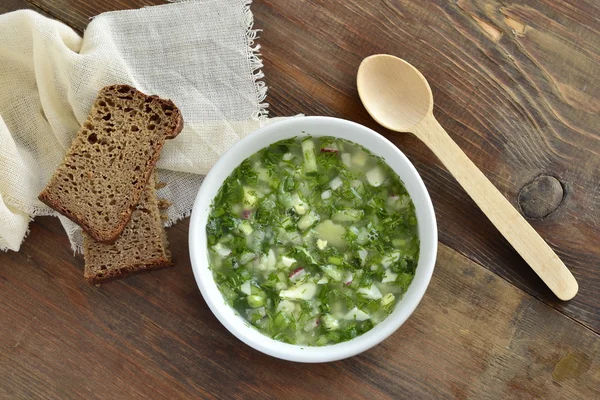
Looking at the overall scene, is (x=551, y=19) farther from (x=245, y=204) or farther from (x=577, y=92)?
(x=245, y=204)

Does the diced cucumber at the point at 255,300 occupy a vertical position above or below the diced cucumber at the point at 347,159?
below

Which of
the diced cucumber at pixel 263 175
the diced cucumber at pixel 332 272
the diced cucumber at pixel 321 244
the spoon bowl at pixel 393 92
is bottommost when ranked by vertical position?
the diced cucumber at pixel 332 272

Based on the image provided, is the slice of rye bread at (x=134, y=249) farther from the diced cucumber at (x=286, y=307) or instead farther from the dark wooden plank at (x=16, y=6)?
the dark wooden plank at (x=16, y=6)

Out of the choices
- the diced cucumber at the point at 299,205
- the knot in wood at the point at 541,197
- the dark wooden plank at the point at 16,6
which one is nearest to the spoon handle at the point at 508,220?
the knot in wood at the point at 541,197

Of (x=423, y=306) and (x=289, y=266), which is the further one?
(x=423, y=306)

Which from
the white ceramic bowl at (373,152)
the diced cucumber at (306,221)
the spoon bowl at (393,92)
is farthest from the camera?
the spoon bowl at (393,92)

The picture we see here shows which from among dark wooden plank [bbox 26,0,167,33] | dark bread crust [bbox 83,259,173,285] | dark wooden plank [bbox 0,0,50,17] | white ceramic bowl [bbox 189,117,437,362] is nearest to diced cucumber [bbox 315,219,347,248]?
white ceramic bowl [bbox 189,117,437,362]

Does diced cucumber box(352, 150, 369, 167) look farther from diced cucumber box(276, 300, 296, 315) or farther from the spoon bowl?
diced cucumber box(276, 300, 296, 315)

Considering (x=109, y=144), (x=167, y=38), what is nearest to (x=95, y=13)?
(x=167, y=38)
